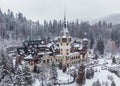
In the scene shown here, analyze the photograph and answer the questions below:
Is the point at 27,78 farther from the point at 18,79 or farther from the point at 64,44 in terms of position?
the point at 64,44

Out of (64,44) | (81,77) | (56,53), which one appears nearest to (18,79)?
(81,77)

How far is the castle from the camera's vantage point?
56750 mm

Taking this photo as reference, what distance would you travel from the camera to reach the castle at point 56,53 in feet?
186

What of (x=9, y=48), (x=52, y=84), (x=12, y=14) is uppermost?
(x=12, y=14)

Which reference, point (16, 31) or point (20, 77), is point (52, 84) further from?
point (16, 31)

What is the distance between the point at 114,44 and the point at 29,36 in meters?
24.5

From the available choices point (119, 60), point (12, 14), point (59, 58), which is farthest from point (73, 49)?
point (12, 14)

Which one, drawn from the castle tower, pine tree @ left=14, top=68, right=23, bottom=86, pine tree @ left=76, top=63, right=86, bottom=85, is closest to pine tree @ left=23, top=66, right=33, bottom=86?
pine tree @ left=14, top=68, right=23, bottom=86

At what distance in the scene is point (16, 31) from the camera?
281ft

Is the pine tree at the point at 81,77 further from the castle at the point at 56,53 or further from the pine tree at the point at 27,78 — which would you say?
the pine tree at the point at 27,78

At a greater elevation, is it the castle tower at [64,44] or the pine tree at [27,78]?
the castle tower at [64,44]

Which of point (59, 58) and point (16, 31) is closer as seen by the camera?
point (59, 58)

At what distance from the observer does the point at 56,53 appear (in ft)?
202

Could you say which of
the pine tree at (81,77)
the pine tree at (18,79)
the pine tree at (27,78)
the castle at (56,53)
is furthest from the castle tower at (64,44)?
the pine tree at (18,79)
